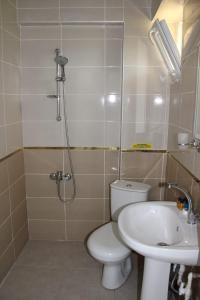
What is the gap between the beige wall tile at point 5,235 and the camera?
202 centimetres

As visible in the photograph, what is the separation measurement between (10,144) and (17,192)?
1.58 feet

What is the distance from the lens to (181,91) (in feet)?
6.09

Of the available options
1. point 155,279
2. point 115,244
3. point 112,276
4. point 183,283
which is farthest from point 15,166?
point 183,283

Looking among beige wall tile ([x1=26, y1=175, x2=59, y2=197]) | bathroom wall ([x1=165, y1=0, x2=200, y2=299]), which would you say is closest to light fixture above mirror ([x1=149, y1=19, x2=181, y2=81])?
bathroom wall ([x1=165, y1=0, x2=200, y2=299])

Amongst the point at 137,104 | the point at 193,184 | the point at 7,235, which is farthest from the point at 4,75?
the point at 193,184

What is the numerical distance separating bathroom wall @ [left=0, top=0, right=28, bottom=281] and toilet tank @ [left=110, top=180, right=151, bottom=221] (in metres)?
0.93

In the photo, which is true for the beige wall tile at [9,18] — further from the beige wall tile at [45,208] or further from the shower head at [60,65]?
the beige wall tile at [45,208]

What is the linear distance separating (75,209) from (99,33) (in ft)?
5.79

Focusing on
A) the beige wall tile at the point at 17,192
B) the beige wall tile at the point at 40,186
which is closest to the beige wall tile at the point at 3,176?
the beige wall tile at the point at 17,192

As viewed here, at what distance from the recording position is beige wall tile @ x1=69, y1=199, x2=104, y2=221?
2535 mm

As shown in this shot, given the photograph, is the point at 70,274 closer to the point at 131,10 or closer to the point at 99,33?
the point at 99,33

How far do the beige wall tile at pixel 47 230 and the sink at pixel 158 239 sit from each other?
4.13 feet

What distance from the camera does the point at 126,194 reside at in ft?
7.04

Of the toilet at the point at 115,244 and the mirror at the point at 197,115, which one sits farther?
the toilet at the point at 115,244
